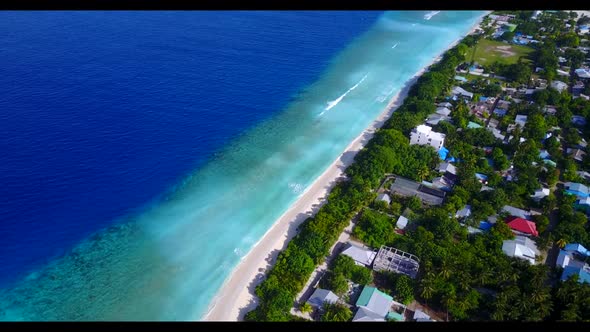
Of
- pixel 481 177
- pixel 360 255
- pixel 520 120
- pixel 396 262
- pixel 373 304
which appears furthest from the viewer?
pixel 520 120

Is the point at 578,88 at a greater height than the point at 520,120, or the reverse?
the point at 520,120

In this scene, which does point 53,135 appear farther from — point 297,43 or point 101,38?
point 297,43

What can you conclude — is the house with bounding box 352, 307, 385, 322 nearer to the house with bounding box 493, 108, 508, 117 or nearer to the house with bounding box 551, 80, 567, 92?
the house with bounding box 493, 108, 508, 117

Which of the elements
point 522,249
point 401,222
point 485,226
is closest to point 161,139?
point 401,222

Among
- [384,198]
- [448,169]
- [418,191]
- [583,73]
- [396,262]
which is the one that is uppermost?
[384,198]

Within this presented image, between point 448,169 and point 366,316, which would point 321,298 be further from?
point 448,169

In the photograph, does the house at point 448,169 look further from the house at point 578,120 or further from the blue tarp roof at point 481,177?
the house at point 578,120

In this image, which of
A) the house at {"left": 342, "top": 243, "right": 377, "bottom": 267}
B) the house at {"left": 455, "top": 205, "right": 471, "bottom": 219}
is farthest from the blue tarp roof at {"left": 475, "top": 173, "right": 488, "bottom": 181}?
the house at {"left": 342, "top": 243, "right": 377, "bottom": 267}
